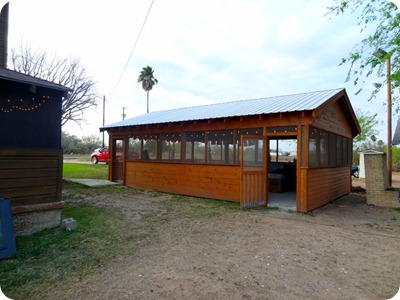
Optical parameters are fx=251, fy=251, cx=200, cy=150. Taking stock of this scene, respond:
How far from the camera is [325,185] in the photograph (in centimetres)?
801

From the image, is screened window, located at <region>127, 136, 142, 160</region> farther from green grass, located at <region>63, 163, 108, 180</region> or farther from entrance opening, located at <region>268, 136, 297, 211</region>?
entrance opening, located at <region>268, 136, 297, 211</region>

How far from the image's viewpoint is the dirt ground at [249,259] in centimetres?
268

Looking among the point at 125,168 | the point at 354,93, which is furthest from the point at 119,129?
the point at 354,93

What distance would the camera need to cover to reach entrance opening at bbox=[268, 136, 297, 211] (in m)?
9.75

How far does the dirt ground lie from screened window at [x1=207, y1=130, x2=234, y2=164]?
2.14 metres

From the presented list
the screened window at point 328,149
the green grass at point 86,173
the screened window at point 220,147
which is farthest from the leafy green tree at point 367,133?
the green grass at point 86,173

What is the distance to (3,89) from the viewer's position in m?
4.32

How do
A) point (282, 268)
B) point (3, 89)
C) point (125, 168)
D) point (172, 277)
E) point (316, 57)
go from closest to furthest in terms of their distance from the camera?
point (172, 277), point (282, 268), point (3, 89), point (316, 57), point (125, 168)

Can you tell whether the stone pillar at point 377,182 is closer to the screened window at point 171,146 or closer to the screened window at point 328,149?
the screened window at point 328,149

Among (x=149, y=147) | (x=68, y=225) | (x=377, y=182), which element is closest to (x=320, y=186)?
(x=377, y=182)

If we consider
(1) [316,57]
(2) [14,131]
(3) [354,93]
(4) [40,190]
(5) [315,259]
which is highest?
(1) [316,57]

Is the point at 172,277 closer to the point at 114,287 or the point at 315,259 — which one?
the point at 114,287

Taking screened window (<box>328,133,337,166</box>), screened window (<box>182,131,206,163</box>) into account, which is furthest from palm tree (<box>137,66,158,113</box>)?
screened window (<box>328,133,337,166</box>)

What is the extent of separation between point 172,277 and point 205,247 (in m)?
1.11
